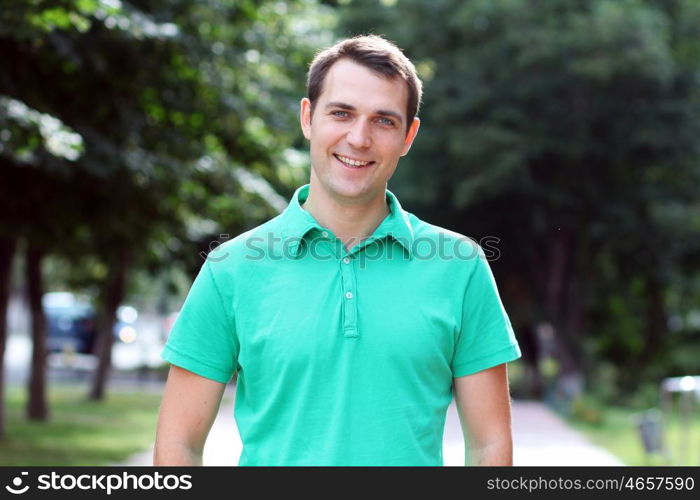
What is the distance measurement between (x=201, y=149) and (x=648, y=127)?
14.7 metres

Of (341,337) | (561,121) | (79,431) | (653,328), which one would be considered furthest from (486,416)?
(653,328)

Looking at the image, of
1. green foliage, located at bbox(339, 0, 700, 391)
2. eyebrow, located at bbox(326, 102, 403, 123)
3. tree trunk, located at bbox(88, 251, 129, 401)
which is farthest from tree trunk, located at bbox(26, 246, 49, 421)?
eyebrow, located at bbox(326, 102, 403, 123)

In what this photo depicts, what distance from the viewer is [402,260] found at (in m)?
2.90

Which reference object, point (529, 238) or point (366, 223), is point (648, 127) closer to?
point (529, 238)

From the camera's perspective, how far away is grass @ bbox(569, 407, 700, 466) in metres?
15.2

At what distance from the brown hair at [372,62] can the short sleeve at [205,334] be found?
557 millimetres

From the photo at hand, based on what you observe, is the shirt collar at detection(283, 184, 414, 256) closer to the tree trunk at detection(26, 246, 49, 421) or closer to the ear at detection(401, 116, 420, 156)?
the ear at detection(401, 116, 420, 156)

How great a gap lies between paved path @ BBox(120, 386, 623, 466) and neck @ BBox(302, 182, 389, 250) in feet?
29.7

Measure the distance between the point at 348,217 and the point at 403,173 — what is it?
76.9 feet

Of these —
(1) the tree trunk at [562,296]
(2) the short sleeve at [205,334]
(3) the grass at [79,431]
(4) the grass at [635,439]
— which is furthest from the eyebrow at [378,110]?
(1) the tree trunk at [562,296]

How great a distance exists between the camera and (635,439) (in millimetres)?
19188

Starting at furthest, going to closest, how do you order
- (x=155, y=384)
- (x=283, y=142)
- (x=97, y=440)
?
(x=155, y=384) < (x=97, y=440) < (x=283, y=142)

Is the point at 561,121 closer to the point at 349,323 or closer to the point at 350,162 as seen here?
the point at 350,162
